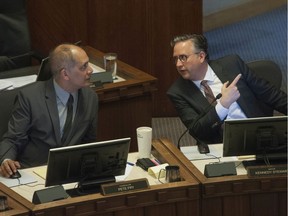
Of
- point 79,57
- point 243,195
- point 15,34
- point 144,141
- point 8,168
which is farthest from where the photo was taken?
point 15,34

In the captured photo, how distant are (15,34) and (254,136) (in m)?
2.59

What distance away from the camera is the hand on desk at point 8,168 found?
4.21 meters

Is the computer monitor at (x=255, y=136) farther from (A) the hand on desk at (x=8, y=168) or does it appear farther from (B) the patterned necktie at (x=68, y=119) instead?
(A) the hand on desk at (x=8, y=168)

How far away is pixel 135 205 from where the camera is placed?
394 centimetres

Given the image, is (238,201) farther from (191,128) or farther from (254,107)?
(254,107)

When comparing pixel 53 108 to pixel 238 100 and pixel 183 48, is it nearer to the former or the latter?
pixel 183 48

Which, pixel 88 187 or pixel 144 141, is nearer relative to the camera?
pixel 88 187

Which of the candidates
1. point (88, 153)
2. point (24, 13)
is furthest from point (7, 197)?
point (24, 13)

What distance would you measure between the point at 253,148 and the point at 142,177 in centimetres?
58

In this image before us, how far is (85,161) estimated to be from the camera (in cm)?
395

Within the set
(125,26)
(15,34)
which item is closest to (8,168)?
(15,34)

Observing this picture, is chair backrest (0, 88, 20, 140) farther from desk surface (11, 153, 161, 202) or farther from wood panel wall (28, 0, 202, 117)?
wood panel wall (28, 0, 202, 117)

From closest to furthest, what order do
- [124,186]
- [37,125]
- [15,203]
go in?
[15,203] → [124,186] → [37,125]

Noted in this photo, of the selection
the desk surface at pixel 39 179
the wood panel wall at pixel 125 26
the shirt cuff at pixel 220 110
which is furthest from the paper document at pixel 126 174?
the wood panel wall at pixel 125 26
